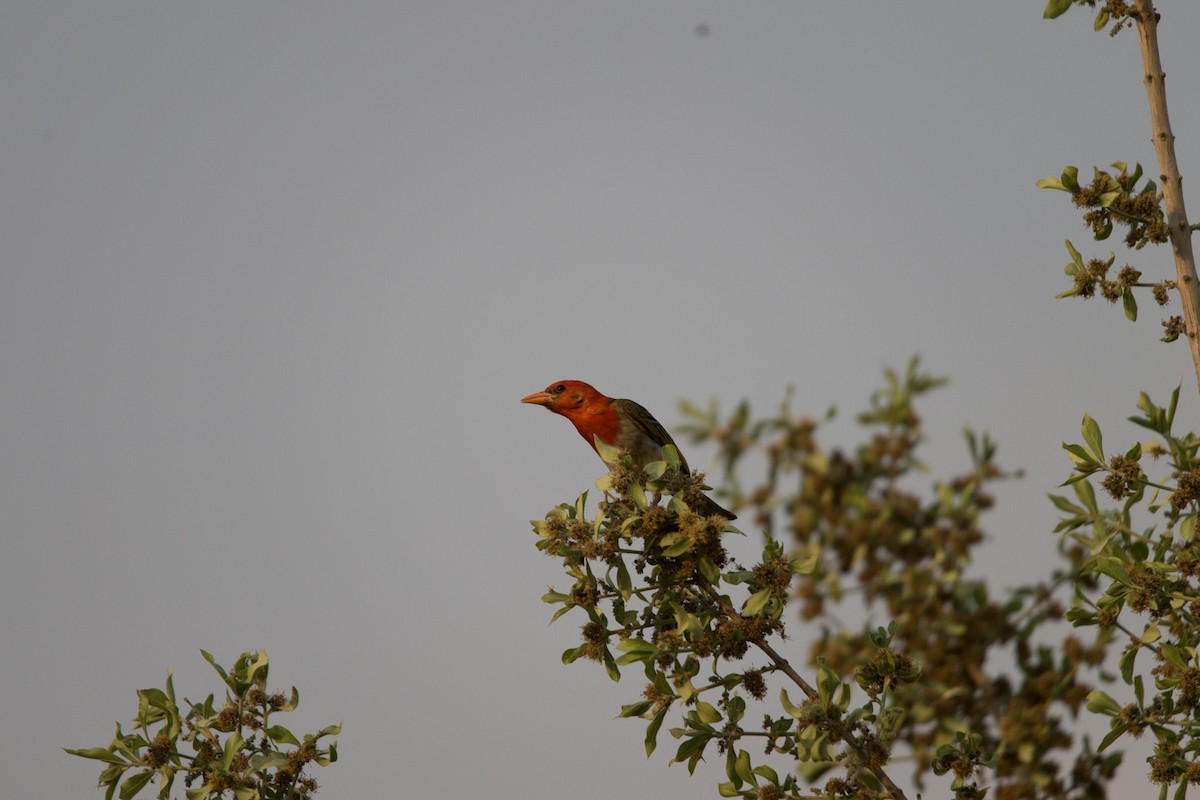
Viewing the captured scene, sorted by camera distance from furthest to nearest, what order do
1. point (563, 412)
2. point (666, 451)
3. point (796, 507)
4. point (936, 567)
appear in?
point (563, 412) → point (666, 451) → point (796, 507) → point (936, 567)

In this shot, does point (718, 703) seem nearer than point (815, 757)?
No

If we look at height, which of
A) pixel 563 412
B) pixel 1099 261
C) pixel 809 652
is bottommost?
pixel 809 652

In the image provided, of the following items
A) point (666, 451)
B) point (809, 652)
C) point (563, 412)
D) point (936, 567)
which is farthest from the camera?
point (563, 412)

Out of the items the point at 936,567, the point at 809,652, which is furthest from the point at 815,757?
the point at 936,567

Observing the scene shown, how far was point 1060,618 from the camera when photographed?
22.6ft

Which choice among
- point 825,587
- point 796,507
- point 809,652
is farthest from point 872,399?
point 809,652

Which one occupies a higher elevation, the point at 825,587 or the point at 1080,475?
the point at 1080,475

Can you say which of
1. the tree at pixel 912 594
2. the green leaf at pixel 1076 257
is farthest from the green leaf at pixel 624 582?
the green leaf at pixel 1076 257

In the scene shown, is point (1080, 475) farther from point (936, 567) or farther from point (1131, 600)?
point (936, 567)

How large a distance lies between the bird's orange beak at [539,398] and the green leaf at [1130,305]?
5008 millimetres

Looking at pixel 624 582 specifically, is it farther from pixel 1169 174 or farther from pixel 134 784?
pixel 1169 174

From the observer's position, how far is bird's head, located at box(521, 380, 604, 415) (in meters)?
10.6

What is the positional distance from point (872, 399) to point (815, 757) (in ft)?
6.05

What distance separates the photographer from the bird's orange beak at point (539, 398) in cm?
1065
